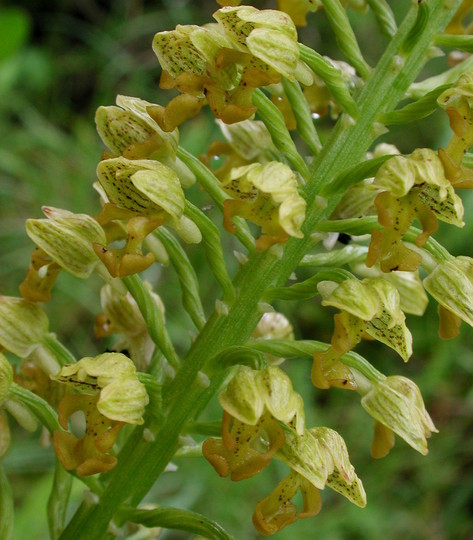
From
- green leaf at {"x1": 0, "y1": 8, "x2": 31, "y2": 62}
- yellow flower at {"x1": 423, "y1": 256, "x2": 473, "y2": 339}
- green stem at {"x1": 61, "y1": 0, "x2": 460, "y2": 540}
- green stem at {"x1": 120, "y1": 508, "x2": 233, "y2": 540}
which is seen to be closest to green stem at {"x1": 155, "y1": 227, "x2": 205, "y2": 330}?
green stem at {"x1": 61, "y1": 0, "x2": 460, "y2": 540}

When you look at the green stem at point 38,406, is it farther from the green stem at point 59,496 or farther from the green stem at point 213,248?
the green stem at point 213,248

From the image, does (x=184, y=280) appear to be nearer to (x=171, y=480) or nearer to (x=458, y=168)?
(x=458, y=168)

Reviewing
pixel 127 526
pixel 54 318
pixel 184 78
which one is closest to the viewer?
pixel 184 78

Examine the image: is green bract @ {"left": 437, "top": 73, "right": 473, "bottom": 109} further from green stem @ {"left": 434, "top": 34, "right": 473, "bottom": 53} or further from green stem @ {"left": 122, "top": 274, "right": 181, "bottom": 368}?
green stem @ {"left": 122, "top": 274, "right": 181, "bottom": 368}

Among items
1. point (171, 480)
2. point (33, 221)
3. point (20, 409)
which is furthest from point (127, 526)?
point (171, 480)

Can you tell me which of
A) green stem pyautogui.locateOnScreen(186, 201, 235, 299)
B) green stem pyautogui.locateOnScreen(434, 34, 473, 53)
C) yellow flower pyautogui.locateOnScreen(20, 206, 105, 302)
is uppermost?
green stem pyautogui.locateOnScreen(434, 34, 473, 53)

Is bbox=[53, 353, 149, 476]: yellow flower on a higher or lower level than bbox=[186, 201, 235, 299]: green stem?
lower
